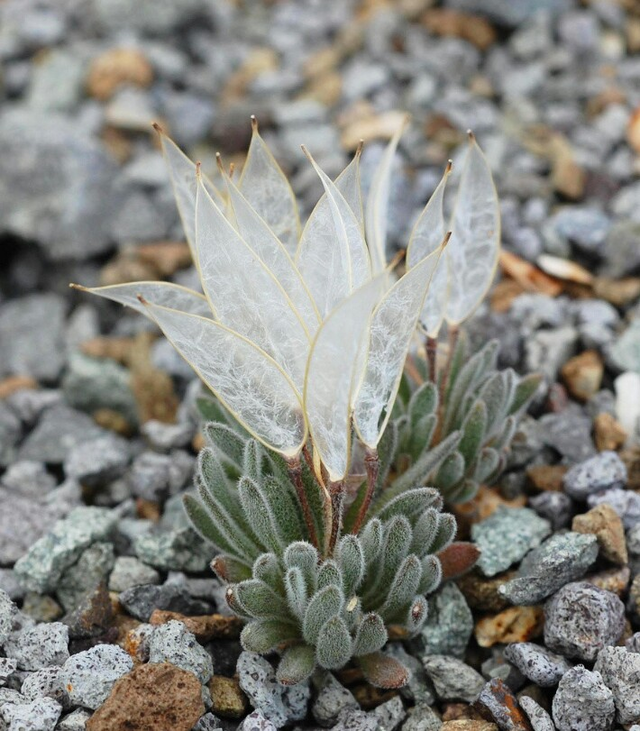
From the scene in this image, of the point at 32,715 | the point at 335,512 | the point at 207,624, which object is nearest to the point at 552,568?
the point at 335,512

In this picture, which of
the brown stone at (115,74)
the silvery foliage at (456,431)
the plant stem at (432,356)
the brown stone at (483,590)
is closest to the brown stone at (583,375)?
the silvery foliage at (456,431)

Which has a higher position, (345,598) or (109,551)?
(345,598)

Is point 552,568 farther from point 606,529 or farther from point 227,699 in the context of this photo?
point 227,699

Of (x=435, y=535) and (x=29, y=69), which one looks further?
(x=29, y=69)

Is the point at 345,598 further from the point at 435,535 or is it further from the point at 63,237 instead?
the point at 63,237

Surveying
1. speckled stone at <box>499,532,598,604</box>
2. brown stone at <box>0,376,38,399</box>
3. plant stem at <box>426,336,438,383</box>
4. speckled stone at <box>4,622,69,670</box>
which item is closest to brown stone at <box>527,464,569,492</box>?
speckled stone at <box>499,532,598,604</box>

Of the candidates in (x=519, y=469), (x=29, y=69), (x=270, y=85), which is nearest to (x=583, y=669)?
(x=519, y=469)

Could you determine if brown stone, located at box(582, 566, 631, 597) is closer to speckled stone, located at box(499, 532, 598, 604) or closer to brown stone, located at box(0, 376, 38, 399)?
speckled stone, located at box(499, 532, 598, 604)
